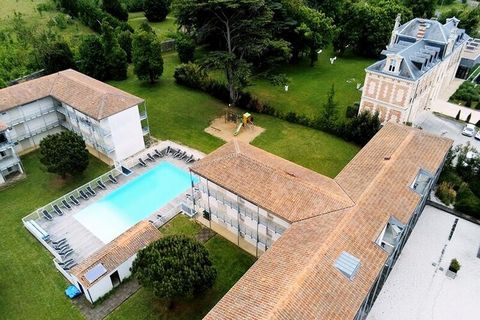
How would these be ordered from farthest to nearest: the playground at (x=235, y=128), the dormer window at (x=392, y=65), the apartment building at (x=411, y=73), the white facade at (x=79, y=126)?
1. the playground at (x=235, y=128)
2. the apartment building at (x=411, y=73)
3. the dormer window at (x=392, y=65)
4. the white facade at (x=79, y=126)

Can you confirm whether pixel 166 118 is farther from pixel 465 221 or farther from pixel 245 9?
pixel 465 221

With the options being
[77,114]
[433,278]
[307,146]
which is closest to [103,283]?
[77,114]

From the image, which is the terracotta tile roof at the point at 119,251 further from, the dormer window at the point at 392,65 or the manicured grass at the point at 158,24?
the manicured grass at the point at 158,24

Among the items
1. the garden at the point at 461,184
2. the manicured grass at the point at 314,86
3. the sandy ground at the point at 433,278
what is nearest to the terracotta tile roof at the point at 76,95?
the manicured grass at the point at 314,86

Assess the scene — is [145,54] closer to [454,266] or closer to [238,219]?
[238,219]

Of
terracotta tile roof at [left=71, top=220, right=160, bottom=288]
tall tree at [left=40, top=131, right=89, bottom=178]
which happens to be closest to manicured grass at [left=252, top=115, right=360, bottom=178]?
terracotta tile roof at [left=71, top=220, right=160, bottom=288]

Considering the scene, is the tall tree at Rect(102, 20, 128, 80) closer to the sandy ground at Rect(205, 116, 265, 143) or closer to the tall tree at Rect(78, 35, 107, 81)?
the tall tree at Rect(78, 35, 107, 81)

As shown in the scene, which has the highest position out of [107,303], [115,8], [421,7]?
[421,7]
